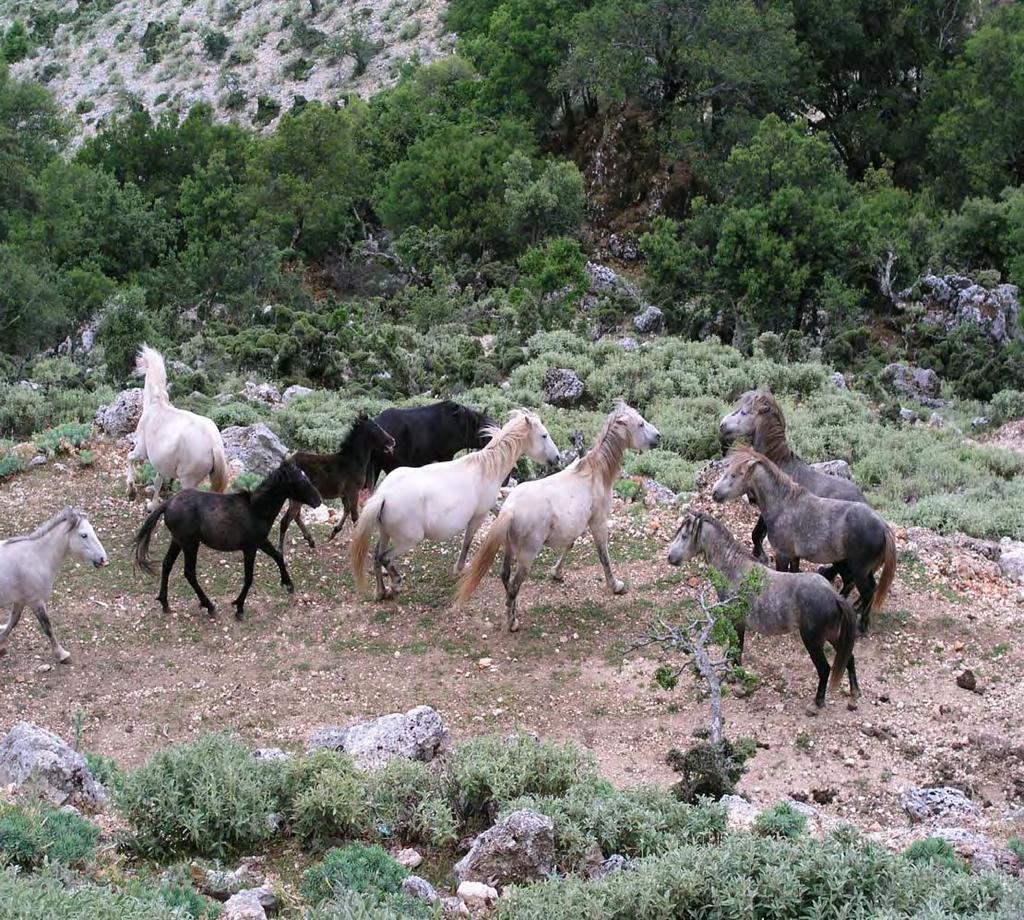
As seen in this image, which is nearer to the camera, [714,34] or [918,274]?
[918,274]

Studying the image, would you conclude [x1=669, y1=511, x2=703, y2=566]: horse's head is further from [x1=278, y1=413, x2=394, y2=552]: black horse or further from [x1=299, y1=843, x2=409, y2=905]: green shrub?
[x1=299, y1=843, x2=409, y2=905]: green shrub

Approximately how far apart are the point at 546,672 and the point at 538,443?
2.62 meters

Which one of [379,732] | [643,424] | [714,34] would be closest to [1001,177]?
[714,34]

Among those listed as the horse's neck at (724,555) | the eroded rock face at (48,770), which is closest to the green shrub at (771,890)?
the eroded rock face at (48,770)

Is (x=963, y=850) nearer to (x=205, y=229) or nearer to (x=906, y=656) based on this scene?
(x=906, y=656)

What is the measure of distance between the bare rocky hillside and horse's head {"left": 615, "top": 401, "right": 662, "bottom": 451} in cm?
3835

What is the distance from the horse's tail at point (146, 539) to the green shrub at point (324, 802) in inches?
157

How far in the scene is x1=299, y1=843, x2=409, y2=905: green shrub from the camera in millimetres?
6348

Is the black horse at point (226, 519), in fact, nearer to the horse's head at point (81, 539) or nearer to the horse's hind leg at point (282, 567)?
the horse's hind leg at point (282, 567)

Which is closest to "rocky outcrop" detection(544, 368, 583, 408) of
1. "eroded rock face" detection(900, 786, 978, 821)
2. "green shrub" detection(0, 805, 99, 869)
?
"eroded rock face" detection(900, 786, 978, 821)

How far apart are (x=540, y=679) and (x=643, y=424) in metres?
2.75

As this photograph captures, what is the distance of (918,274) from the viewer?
1091 inches

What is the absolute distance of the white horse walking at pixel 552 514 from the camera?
10.6 meters

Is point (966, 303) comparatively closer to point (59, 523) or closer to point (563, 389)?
point (563, 389)
